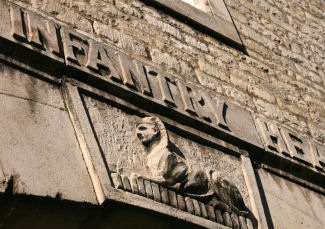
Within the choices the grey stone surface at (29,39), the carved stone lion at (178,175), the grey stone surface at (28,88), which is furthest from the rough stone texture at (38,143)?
the carved stone lion at (178,175)

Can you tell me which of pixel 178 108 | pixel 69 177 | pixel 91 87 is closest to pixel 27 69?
pixel 91 87

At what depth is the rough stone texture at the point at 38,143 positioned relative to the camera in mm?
2697

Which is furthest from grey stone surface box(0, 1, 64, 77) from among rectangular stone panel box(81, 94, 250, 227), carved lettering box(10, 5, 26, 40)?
rectangular stone panel box(81, 94, 250, 227)

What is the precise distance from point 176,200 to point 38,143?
77 centimetres

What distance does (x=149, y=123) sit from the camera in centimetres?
343

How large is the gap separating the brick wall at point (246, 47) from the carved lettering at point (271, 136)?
0.21 metres

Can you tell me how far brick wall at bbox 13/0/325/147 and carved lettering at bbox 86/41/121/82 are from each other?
277mm

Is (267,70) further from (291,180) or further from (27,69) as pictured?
(27,69)

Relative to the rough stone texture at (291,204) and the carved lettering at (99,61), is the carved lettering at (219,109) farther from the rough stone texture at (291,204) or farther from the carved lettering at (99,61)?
the carved lettering at (99,61)

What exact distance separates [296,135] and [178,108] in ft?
3.74

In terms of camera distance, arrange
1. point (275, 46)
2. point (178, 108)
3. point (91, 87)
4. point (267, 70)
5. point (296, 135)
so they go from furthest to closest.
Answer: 1. point (275, 46)
2. point (267, 70)
3. point (296, 135)
4. point (178, 108)
5. point (91, 87)

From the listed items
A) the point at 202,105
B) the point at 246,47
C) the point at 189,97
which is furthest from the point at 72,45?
the point at 246,47

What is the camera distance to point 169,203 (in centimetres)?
309

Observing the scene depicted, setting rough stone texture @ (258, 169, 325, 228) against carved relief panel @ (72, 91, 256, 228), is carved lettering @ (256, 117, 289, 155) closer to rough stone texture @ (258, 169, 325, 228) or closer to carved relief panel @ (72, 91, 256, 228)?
rough stone texture @ (258, 169, 325, 228)
